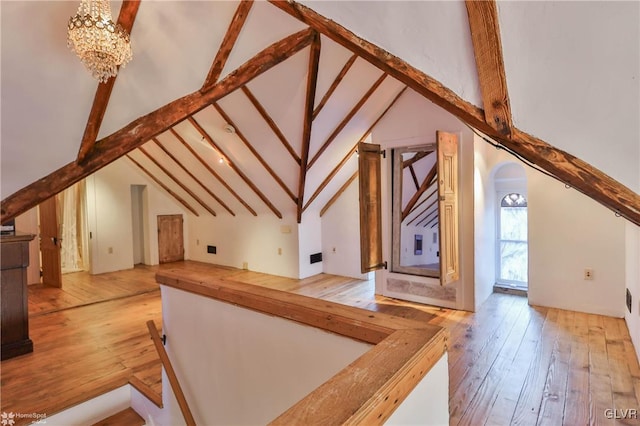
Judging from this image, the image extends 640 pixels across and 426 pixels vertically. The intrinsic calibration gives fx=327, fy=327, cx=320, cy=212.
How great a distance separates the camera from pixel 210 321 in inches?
87.0

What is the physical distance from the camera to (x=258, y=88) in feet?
13.0

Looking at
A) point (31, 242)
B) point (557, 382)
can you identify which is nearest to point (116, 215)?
point (31, 242)

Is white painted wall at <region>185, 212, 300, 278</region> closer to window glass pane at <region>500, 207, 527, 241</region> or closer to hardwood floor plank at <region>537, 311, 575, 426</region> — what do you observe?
window glass pane at <region>500, 207, 527, 241</region>

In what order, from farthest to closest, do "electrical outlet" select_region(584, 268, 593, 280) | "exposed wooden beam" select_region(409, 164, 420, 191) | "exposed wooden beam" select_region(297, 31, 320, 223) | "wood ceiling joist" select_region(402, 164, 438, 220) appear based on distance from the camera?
"exposed wooden beam" select_region(409, 164, 420, 191)
"wood ceiling joist" select_region(402, 164, 438, 220)
"electrical outlet" select_region(584, 268, 593, 280)
"exposed wooden beam" select_region(297, 31, 320, 223)

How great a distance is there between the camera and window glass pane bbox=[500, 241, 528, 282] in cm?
509

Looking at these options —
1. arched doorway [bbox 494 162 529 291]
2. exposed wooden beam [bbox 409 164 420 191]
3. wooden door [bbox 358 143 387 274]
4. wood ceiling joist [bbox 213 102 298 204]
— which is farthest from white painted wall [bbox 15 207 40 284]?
arched doorway [bbox 494 162 529 291]

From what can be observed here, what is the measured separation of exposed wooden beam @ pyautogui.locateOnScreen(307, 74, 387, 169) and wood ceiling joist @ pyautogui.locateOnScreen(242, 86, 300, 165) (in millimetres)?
307

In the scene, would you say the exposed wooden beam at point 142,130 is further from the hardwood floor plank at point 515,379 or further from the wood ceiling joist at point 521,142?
the hardwood floor plank at point 515,379

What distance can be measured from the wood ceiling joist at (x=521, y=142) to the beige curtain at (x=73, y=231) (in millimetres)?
7624

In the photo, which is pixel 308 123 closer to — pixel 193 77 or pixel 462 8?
pixel 193 77

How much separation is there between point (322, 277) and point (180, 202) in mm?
4175

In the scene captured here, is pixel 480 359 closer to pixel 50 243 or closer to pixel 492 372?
pixel 492 372

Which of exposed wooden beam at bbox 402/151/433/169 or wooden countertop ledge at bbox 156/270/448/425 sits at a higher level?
exposed wooden beam at bbox 402/151/433/169

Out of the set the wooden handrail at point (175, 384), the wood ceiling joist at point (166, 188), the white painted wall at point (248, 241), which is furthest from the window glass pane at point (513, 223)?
the wood ceiling joist at point (166, 188)
